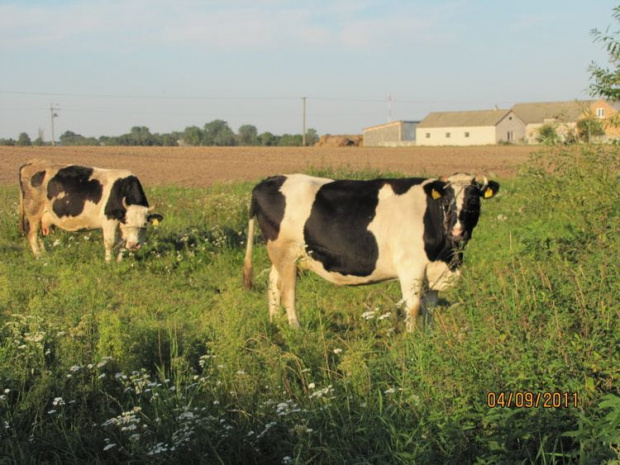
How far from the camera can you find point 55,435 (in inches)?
199

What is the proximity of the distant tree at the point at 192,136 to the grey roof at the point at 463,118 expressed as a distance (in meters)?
44.1

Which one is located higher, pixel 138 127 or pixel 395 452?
pixel 138 127

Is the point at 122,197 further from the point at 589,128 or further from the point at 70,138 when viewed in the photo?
the point at 70,138

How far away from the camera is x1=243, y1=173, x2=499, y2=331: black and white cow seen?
7570 millimetres

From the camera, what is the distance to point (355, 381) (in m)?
5.35

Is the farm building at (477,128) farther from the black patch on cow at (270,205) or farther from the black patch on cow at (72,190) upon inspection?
the black patch on cow at (270,205)

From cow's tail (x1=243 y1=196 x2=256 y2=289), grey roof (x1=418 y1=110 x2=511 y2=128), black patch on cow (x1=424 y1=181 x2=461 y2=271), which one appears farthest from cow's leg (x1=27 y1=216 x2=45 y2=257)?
grey roof (x1=418 y1=110 x2=511 y2=128)

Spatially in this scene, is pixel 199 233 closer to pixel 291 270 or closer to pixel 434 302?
pixel 291 270

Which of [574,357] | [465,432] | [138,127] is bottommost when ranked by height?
[465,432]

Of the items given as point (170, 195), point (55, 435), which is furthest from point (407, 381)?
point (170, 195)

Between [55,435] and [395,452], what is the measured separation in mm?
2407

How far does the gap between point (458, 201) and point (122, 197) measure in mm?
7311

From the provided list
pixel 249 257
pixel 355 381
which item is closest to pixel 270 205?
pixel 249 257
